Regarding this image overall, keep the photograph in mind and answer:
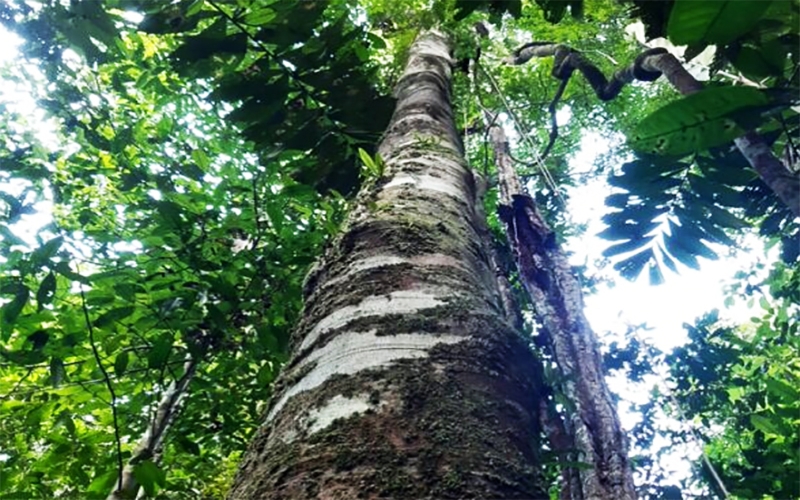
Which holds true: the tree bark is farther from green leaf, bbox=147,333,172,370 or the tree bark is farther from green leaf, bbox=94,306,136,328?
green leaf, bbox=94,306,136,328

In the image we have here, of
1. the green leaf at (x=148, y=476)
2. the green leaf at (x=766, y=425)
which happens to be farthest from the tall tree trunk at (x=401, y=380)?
the green leaf at (x=766, y=425)

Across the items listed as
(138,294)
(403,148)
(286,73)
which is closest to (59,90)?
(138,294)

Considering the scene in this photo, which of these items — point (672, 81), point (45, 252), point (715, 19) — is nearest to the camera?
point (715, 19)

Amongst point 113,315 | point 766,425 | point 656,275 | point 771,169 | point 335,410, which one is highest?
point 113,315

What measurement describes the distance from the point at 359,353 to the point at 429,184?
721 millimetres

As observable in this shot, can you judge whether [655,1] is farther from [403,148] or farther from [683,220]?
[683,220]

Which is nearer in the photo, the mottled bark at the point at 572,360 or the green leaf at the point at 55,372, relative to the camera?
the mottled bark at the point at 572,360

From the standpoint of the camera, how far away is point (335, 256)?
51.6 inches

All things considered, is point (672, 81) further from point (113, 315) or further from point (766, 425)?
point (113, 315)

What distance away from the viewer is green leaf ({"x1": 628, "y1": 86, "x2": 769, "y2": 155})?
0.85 m

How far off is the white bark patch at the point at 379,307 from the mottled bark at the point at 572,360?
729mm

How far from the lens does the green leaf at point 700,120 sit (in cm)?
85

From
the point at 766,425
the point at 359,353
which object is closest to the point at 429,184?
the point at 359,353

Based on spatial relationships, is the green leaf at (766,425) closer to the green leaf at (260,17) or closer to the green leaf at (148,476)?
the green leaf at (148,476)
